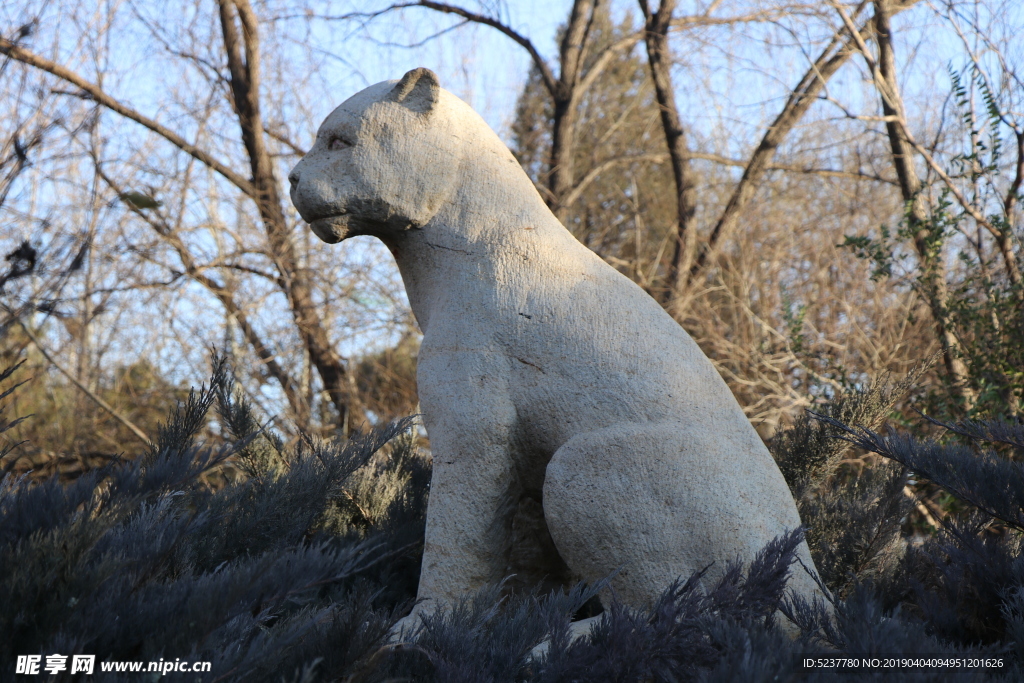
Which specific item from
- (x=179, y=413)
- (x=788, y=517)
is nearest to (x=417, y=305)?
(x=179, y=413)

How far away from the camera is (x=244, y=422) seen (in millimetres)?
2936

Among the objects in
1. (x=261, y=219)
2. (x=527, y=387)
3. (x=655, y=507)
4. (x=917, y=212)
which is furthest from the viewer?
(x=261, y=219)

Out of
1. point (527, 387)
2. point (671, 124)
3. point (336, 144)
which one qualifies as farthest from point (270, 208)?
point (527, 387)

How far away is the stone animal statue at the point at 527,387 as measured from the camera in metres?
1.88

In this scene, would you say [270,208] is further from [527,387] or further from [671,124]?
[527,387]

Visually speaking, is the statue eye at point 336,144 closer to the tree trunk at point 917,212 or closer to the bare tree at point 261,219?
the tree trunk at point 917,212

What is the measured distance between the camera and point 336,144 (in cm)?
228

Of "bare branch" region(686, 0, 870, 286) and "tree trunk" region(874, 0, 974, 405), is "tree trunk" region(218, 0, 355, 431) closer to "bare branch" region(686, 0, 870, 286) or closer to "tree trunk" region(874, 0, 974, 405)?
"bare branch" region(686, 0, 870, 286)

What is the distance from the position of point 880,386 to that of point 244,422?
2.37 meters

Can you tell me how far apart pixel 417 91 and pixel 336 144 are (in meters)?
0.27

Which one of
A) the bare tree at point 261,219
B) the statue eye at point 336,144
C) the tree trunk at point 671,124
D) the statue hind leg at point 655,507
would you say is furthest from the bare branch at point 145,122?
the statue hind leg at point 655,507

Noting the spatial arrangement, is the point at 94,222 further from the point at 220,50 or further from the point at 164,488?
the point at 164,488

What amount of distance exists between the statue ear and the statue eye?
182 mm

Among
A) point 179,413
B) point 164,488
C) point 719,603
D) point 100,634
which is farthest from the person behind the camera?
point 179,413
